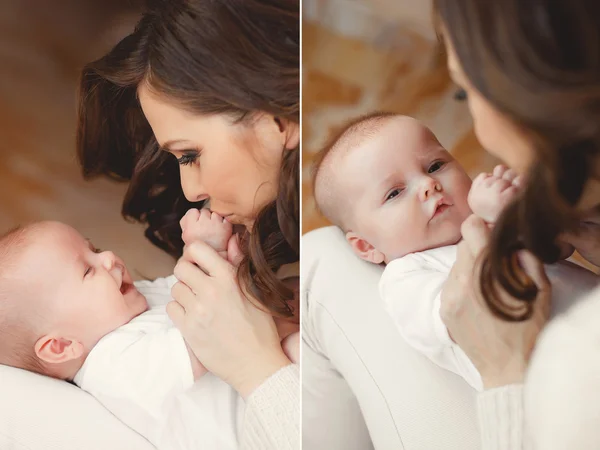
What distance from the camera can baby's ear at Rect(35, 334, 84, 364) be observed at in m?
1.25

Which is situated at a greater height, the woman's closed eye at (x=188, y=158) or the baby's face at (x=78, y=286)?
the woman's closed eye at (x=188, y=158)

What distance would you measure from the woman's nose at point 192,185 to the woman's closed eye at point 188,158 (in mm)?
12

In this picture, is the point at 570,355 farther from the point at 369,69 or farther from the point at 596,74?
the point at 369,69

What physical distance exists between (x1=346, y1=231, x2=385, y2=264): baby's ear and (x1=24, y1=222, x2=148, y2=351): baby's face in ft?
1.44

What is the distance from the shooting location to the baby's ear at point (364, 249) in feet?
4.10

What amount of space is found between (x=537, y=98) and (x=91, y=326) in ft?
3.05

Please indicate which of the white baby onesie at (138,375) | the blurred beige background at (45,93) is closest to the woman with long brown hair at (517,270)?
the white baby onesie at (138,375)

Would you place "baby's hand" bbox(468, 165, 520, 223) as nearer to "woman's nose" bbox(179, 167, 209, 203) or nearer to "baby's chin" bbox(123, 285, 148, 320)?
"woman's nose" bbox(179, 167, 209, 203)

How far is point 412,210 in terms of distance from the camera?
1.21m

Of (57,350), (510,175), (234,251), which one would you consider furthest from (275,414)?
(510,175)

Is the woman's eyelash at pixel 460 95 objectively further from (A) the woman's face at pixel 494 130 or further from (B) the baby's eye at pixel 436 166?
(B) the baby's eye at pixel 436 166

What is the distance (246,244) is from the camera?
130cm

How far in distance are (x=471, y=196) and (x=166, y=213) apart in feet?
1.99

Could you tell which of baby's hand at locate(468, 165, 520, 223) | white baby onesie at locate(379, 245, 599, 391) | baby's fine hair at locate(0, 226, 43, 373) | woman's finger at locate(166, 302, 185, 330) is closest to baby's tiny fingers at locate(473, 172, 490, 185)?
Result: baby's hand at locate(468, 165, 520, 223)
